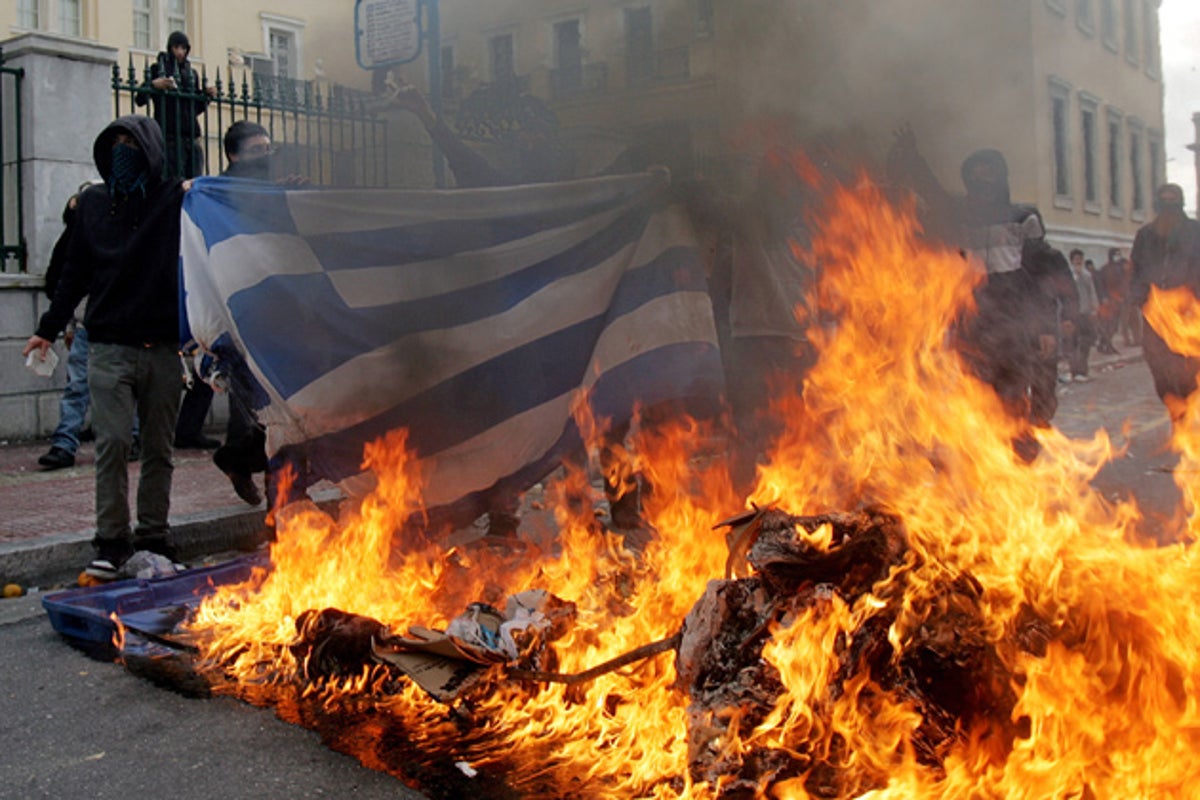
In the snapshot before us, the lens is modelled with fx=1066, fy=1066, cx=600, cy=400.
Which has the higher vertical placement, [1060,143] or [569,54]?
[569,54]

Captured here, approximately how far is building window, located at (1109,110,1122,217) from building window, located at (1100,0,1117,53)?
1.13 metres

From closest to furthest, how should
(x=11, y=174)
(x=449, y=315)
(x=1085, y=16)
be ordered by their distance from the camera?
(x=449, y=315) < (x=1085, y=16) < (x=11, y=174)

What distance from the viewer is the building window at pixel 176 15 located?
22.4 meters

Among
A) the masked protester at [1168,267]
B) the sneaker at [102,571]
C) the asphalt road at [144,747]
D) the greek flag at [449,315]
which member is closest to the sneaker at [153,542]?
the sneaker at [102,571]

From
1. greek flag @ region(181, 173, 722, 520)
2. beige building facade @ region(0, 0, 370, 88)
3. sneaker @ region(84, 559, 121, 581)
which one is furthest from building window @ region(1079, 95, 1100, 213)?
beige building facade @ region(0, 0, 370, 88)

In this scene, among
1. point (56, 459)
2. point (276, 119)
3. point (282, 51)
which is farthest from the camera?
point (282, 51)

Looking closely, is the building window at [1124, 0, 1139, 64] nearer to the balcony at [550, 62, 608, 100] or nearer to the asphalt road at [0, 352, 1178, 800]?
the balcony at [550, 62, 608, 100]

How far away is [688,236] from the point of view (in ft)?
16.5

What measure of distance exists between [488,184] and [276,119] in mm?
5853

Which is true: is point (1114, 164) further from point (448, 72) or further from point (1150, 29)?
point (448, 72)

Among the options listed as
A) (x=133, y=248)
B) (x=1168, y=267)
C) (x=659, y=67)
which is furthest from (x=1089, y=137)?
(x=133, y=248)

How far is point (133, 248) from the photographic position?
4746mm

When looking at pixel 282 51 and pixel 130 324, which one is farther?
pixel 282 51

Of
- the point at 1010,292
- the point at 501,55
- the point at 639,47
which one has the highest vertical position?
the point at 501,55
